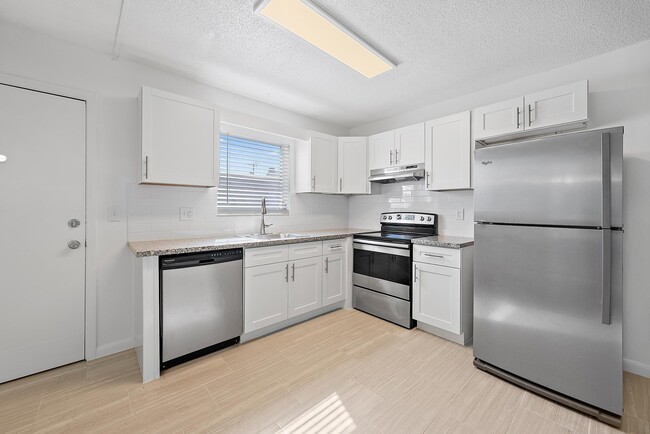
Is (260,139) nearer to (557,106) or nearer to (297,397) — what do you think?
(297,397)

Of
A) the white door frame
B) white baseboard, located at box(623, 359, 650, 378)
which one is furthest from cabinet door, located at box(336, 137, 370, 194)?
white baseboard, located at box(623, 359, 650, 378)

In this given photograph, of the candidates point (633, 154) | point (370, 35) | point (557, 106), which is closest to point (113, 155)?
point (370, 35)

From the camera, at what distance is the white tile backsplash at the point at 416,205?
10.2 feet

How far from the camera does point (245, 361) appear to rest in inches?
89.2

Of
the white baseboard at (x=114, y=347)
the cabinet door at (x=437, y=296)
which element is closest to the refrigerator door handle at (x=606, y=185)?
the cabinet door at (x=437, y=296)

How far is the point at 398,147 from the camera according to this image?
3.43m

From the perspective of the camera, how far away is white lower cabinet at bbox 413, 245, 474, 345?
2547mm

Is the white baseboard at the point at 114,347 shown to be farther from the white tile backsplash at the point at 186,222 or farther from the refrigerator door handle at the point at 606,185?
the refrigerator door handle at the point at 606,185

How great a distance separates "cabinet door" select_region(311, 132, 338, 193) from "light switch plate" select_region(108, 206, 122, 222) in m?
2.07

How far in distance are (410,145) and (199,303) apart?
9.17 ft

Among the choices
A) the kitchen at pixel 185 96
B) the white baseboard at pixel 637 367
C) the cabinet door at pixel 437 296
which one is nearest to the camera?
the kitchen at pixel 185 96

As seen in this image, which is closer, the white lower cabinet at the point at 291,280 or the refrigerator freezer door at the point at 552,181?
the refrigerator freezer door at the point at 552,181

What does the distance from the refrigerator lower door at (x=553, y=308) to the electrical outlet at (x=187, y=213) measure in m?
2.66

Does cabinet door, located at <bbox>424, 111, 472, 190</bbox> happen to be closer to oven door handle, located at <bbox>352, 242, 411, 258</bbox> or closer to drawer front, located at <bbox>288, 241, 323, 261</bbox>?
oven door handle, located at <bbox>352, 242, 411, 258</bbox>
